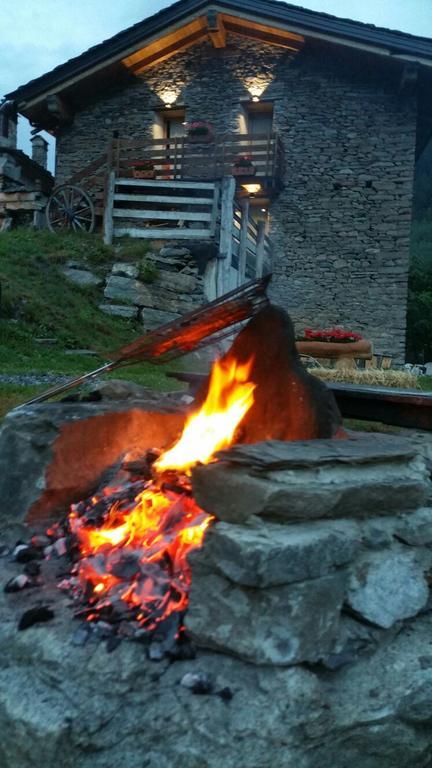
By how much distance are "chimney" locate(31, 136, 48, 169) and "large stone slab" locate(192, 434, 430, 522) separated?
2312 centimetres

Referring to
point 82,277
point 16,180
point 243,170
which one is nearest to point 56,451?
point 82,277

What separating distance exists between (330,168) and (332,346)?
26.0 ft

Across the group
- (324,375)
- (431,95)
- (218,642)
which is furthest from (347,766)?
(431,95)

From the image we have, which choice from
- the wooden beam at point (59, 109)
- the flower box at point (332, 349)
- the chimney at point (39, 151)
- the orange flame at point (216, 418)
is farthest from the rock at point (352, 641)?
the chimney at point (39, 151)

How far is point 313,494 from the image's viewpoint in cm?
208

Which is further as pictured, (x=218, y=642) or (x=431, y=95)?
(x=431, y=95)

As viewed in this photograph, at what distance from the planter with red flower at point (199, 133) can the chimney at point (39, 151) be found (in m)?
8.63

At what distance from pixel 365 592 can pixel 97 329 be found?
366 inches

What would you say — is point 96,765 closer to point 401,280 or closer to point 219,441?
point 219,441

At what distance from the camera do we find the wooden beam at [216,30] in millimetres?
15456

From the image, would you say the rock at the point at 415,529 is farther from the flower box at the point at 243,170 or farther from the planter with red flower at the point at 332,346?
the flower box at the point at 243,170

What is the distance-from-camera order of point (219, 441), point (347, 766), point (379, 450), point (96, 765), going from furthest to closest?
point (219, 441) → point (379, 450) → point (347, 766) → point (96, 765)

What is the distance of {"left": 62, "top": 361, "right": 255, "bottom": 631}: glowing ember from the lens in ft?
7.30

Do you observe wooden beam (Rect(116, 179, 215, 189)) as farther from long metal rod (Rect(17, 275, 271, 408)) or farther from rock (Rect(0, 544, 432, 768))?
rock (Rect(0, 544, 432, 768))
